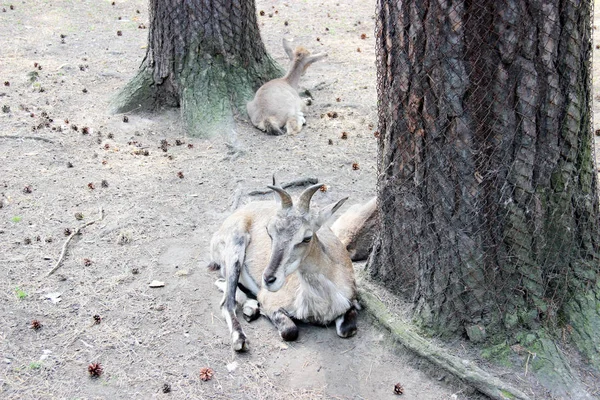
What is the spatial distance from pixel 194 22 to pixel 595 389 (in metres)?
6.95

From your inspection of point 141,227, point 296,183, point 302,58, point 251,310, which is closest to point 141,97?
point 302,58

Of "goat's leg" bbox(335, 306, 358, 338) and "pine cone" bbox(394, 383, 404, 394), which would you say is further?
"goat's leg" bbox(335, 306, 358, 338)

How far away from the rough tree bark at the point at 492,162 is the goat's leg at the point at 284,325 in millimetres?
1002

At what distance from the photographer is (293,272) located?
5664 millimetres

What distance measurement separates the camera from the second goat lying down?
5.32 m

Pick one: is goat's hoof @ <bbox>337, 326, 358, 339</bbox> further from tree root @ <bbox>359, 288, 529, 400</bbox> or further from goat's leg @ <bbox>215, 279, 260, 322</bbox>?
goat's leg @ <bbox>215, 279, 260, 322</bbox>

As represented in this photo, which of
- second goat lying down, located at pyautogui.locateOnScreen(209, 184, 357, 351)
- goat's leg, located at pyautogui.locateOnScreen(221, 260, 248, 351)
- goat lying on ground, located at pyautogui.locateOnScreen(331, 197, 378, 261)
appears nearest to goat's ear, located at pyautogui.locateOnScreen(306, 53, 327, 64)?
goat lying on ground, located at pyautogui.locateOnScreen(331, 197, 378, 261)

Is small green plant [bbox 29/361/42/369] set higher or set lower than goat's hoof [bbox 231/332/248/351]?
lower

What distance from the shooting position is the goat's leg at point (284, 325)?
5.49m

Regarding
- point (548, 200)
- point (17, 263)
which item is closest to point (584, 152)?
point (548, 200)

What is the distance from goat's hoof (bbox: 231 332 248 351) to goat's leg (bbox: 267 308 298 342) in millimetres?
304

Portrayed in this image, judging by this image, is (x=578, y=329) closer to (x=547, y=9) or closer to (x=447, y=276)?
(x=447, y=276)

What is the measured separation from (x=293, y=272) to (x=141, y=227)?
2.26 m

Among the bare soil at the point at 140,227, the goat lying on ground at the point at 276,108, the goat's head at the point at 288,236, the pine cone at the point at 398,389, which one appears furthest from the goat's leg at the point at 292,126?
the pine cone at the point at 398,389
